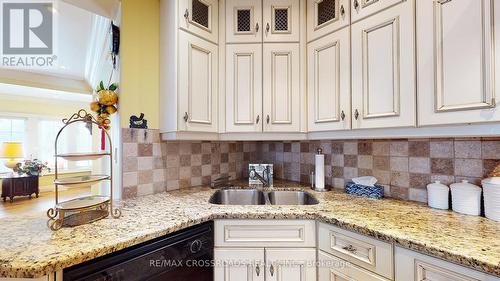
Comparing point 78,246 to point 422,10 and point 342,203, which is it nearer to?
point 342,203

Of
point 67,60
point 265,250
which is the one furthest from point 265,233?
point 67,60

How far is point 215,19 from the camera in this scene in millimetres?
1673

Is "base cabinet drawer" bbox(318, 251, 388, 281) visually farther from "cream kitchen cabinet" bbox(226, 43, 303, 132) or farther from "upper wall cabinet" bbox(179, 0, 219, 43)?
"upper wall cabinet" bbox(179, 0, 219, 43)

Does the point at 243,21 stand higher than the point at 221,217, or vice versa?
the point at 243,21

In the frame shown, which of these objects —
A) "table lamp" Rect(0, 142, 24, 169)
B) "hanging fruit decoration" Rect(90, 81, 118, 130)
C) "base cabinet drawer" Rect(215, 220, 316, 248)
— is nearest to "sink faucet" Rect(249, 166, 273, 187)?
"base cabinet drawer" Rect(215, 220, 316, 248)

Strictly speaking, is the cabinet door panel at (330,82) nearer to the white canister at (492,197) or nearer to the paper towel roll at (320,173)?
the paper towel roll at (320,173)

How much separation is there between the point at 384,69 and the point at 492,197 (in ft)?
2.51

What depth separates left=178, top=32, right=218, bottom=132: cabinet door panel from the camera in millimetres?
1495

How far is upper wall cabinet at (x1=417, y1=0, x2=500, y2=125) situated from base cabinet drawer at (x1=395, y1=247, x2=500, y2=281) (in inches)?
22.2

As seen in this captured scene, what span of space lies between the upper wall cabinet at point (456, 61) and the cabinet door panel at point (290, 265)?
34.5 inches

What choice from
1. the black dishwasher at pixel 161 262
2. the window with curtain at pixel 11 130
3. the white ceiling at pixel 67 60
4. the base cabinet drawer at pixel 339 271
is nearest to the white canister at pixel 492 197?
the base cabinet drawer at pixel 339 271

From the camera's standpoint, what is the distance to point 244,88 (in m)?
1.66

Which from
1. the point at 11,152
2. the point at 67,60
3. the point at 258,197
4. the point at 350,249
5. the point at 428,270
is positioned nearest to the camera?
the point at 428,270

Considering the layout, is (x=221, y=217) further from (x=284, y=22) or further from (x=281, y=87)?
(x=284, y=22)
